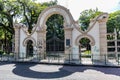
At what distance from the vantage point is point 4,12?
104 ft

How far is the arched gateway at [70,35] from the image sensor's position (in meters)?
19.3

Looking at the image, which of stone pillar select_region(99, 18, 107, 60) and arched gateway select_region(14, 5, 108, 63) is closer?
stone pillar select_region(99, 18, 107, 60)

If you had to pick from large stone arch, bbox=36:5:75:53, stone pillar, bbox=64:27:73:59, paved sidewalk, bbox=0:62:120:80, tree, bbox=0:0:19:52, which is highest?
tree, bbox=0:0:19:52

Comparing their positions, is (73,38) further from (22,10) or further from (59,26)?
(59,26)

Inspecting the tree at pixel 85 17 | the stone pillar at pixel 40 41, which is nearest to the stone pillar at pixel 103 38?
the stone pillar at pixel 40 41

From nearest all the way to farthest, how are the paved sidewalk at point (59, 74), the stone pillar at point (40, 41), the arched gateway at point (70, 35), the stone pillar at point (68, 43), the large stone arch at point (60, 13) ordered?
the paved sidewalk at point (59, 74)
the arched gateway at point (70, 35)
the stone pillar at point (68, 43)
the large stone arch at point (60, 13)
the stone pillar at point (40, 41)

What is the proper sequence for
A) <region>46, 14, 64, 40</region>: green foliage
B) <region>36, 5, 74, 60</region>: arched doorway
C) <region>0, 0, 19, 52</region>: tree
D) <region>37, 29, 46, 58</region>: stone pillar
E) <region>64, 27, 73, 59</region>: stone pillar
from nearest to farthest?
<region>64, 27, 73, 59</region>: stone pillar → <region>36, 5, 74, 60</region>: arched doorway → <region>37, 29, 46, 58</region>: stone pillar → <region>0, 0, 19, 52</region>: tree → <region>46, 14, 64, 40</region>: green foliage

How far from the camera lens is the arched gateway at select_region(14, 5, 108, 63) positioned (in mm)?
19297

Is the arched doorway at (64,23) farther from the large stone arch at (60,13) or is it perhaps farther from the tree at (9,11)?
the tree at (9,11)

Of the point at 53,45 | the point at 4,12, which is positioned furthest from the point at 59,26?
the point at 53,45

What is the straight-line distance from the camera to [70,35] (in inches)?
808

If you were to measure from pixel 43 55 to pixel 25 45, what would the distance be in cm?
272

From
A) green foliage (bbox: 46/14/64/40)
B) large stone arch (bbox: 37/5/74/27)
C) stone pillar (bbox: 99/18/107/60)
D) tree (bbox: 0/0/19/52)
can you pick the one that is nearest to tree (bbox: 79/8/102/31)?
green foliage (bbox: 46/14/64/40)

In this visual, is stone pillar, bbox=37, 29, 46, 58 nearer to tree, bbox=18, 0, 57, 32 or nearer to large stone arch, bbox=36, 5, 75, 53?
large stone arch, bbox=36, 5, 75, 53
